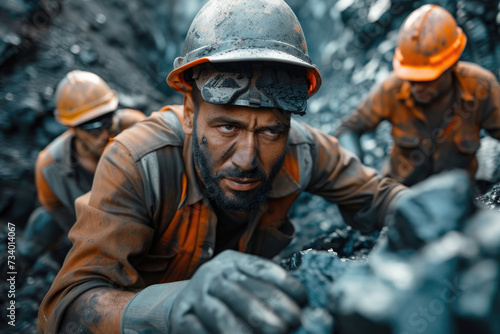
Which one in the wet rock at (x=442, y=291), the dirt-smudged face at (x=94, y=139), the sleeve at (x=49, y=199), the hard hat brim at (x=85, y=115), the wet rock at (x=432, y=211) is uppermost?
the wet rock at (x=432, y=211)

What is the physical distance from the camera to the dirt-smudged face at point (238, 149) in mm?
1570

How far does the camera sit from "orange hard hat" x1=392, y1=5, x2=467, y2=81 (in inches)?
116

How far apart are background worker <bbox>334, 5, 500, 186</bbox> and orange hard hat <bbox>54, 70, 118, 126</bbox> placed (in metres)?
2.10

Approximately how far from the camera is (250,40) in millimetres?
1552

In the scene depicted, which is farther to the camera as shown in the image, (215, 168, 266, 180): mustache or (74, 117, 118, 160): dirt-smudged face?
(74, 117, 118, 160): dirt-smudged face

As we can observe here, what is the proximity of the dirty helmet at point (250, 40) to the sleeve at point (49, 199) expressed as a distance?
231 centimetres

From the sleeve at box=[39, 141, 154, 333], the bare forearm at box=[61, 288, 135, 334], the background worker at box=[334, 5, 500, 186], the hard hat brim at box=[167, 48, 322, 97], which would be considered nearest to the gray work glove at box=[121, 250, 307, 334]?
the bare forearm at box=[61, 288, 135, 334]

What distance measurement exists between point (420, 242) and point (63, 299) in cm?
127

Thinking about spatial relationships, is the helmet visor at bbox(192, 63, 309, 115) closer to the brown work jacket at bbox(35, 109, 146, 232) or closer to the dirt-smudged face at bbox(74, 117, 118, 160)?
the dirt-smudged face at bbox(74, 117, 118, 160)

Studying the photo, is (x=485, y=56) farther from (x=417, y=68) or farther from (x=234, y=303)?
(x=234, y=303)

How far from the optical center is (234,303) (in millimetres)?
952

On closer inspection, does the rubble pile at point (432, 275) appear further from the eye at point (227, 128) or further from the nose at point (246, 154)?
the eye at point (227, 128)

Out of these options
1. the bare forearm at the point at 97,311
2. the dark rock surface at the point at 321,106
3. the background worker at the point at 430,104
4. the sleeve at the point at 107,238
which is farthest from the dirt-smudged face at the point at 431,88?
the bare forearm at the point at 97,311

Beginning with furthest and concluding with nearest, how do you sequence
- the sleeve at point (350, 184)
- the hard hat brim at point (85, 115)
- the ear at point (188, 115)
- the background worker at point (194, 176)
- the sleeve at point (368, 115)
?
the sleeve at point (368, 115) → the hard hat brim at point (85, 115) → the sleeve at point (350, 184) → the ear at point (188, 115) → the background worker at point (194, 176)
